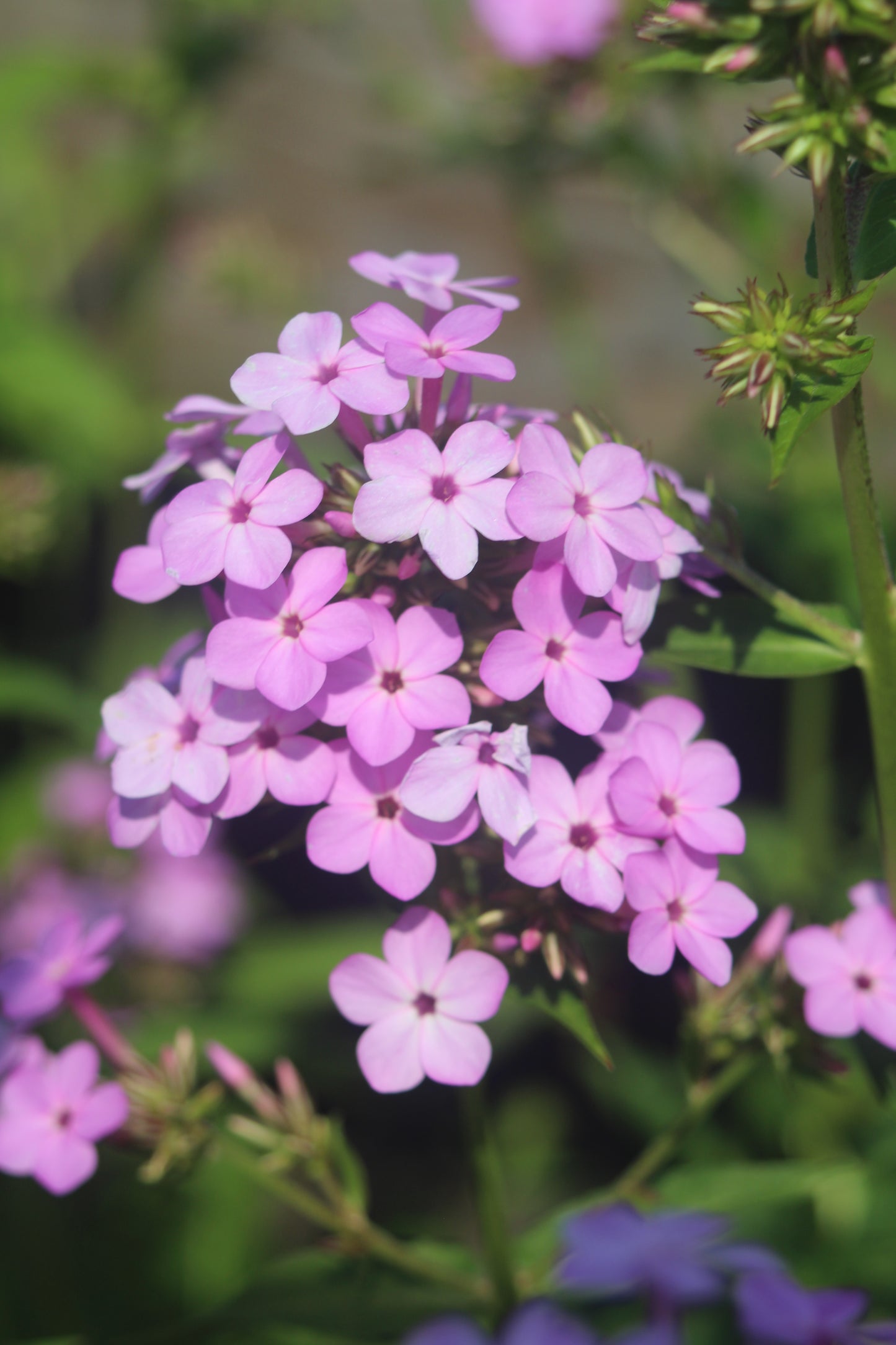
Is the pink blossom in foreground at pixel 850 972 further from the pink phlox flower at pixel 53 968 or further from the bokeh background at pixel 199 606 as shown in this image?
the pink phlox flower at pixel 53 968

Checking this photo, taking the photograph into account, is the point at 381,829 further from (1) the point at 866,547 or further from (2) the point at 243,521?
(1) the point at 866,547

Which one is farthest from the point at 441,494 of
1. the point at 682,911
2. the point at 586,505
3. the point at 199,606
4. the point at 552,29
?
the point at 199,606

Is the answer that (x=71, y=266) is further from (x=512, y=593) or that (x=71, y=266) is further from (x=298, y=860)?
(x=512, y=593)

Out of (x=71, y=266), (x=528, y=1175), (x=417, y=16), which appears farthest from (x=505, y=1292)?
(x=417, y=16)

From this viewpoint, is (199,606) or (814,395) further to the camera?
(199,606)

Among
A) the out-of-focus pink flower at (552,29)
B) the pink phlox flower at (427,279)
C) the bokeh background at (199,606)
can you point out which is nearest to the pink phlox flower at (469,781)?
the pink phlox flower at (427,279)
